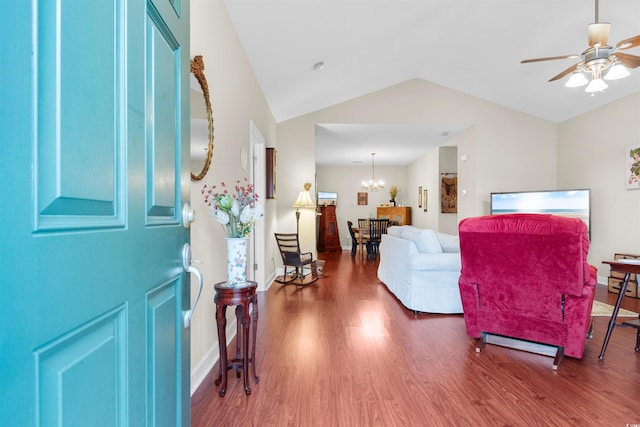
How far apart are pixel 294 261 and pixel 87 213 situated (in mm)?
4419

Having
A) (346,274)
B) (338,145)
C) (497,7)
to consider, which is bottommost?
(346,274)

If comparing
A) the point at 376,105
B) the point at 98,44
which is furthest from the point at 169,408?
Answer: the point at 376,105

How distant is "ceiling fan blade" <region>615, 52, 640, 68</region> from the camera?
2.84 meters

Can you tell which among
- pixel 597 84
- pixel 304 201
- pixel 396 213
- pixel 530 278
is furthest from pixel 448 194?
pixel 530 278

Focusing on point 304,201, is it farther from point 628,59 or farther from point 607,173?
point 607,173

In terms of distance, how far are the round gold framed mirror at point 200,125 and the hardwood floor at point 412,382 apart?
1.40 metres

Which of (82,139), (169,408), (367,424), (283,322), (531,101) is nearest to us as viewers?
(82,139)

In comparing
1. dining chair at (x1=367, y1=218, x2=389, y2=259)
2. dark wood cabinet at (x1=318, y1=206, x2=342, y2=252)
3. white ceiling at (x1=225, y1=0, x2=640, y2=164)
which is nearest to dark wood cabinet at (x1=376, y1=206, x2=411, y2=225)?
dark wood cabinet at (x1=318, y1=206, x2=342, y2=252)

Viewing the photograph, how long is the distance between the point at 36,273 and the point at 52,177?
136 mm

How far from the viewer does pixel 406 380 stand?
7.08ft

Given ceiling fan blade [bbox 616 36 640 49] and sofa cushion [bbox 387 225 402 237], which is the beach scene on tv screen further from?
ceiling fan blade [bbox 616 36 640 49]

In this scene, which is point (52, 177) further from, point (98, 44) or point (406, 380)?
point (406, 380)

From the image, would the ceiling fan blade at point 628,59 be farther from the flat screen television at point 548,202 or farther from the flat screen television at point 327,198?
the flat screen television at point 327,198

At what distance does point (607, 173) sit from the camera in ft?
16.3
